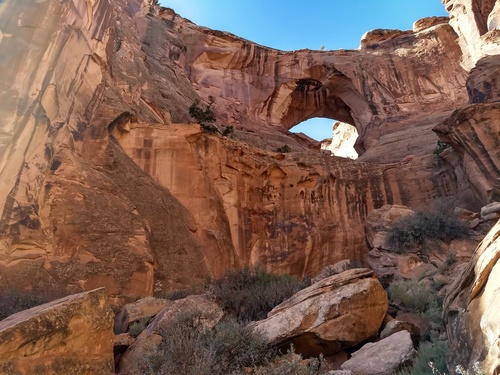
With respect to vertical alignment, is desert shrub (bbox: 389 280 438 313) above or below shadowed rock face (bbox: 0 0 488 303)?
below

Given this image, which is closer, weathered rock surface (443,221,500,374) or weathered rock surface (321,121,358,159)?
weathered rock surface (443,221,500,374)

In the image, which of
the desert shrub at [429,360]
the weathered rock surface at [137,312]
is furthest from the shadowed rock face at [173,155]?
the desert shrub at [429,360]

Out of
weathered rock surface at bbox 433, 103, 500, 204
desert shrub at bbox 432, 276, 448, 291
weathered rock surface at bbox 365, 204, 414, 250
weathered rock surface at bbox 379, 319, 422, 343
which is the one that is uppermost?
weathered rock surface at bbox 433, 103, 500, 204

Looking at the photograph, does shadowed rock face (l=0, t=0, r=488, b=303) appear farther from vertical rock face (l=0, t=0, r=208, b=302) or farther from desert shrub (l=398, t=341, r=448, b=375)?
desert shrub (l=398, t=341, r=448, b=375)

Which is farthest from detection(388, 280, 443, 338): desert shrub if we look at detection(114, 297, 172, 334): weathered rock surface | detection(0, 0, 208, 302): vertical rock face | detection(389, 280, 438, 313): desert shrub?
detection(0, 0, 208, 302): vertical rock face

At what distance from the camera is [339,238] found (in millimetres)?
17266

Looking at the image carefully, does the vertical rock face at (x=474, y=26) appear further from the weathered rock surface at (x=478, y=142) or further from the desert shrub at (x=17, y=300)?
the desert shrub at (x=17, y=300)

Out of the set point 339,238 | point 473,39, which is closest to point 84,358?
point 339,238

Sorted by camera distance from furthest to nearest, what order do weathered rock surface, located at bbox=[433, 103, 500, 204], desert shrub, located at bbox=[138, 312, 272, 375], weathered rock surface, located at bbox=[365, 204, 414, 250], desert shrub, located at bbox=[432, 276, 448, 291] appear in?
weathered rock surface, located at bbox=[433, 103, 500, 204] → weathered rock surface, located at bbox=[365, 204, 414, 250] → desert shrub, located at bbox=[432, 276, 448, 291] → desert shrub, located at bbox=[138, 312, 272, 375]

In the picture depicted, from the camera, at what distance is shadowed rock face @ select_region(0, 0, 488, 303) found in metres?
10.1

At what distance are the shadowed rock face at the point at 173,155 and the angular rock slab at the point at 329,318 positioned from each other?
4811mm

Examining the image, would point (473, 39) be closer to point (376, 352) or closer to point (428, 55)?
point (428, 55)

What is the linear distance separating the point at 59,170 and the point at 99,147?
198 centimetres

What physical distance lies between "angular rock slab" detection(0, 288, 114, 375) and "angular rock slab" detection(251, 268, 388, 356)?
2.00m
